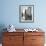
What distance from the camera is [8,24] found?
4.12m

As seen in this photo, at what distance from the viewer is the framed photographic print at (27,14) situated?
4.08 metres

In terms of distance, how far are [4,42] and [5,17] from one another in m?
0.88

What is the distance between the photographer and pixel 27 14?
4.12 metres

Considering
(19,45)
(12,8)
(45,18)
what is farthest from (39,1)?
(19,45)

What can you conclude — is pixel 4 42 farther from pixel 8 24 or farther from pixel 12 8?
pixel 12 8

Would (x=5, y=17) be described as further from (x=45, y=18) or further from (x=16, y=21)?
(x=45, y=18)

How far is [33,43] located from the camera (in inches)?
143

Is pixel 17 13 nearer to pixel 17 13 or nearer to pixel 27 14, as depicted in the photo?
pixel 17 13

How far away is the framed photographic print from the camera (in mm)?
4082

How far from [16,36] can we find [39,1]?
4.56ft

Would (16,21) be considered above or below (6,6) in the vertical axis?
below

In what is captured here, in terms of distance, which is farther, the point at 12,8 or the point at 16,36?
the point at 12,8

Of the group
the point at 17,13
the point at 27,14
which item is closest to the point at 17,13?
the point at 17,13

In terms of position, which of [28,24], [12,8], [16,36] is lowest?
[16,36]
